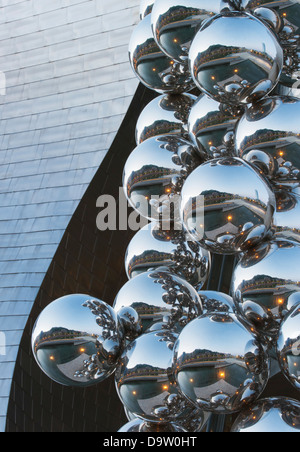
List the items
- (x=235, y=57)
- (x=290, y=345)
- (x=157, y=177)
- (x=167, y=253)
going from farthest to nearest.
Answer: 1. (x=167, y=253)
2. (x=157, y=177)
3. (x=235, y=57)
4. (x=290, y=345)

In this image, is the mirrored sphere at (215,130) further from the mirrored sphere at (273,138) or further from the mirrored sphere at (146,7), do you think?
the mirrored sphere at (146,7)

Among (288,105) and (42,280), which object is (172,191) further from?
(42,280)

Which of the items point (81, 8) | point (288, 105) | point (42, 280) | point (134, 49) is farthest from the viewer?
point (81, 8)

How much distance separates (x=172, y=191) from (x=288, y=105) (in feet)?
1.04

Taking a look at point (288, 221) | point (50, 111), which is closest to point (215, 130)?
point (288, 221)

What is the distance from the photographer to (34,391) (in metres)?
3.00

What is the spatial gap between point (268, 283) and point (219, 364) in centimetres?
17

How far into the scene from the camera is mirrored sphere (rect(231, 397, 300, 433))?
1.19 m

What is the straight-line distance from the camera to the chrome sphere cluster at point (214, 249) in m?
1.22

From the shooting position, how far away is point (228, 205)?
49.6 inches

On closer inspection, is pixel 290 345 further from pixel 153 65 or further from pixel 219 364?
pixel 153 65

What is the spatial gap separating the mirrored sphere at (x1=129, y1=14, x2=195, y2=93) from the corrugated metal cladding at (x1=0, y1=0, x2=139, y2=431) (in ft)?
4.65

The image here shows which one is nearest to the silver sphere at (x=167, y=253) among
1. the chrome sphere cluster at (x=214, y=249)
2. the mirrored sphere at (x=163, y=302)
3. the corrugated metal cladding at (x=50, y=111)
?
the chrome sphere cluster at (x=214, y=249)

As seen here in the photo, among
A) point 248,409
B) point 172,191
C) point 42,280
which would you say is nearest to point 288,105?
point 172,191
